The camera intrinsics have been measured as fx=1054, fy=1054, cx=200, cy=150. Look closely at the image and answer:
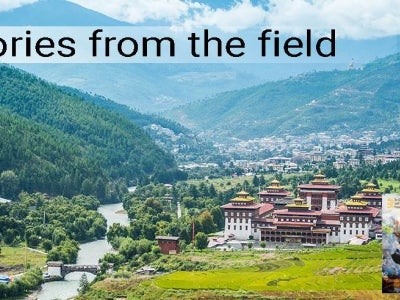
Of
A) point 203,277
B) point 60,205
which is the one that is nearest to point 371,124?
point 60,205

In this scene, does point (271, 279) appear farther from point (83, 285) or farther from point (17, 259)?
point (17, 259)

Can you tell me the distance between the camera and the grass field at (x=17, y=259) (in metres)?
19.3

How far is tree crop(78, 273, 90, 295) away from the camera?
17000 millimetres

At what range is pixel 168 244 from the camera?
65.0ft

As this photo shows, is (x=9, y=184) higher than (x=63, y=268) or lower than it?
higher

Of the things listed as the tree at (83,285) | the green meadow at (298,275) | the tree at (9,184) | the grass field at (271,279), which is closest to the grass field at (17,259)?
the tree at (83,285)

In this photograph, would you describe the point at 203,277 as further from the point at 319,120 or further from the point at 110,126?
the point at 319,120

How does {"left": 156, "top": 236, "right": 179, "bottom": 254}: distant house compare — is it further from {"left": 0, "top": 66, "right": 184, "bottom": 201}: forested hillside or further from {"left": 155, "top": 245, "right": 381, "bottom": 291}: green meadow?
{"left": 0, "top": 66, "right": 184, "bottom": 201}: forested hillside

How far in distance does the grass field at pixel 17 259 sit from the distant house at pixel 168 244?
2.29 metres

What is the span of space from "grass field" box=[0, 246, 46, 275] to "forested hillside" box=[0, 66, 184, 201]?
7.90 meters

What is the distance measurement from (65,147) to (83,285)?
18991 mm

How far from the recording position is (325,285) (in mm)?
15633

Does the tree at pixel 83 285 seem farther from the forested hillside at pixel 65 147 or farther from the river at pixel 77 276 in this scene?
the forested hillside at pixel 65 147

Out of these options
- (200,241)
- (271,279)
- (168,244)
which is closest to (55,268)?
(168,244)
